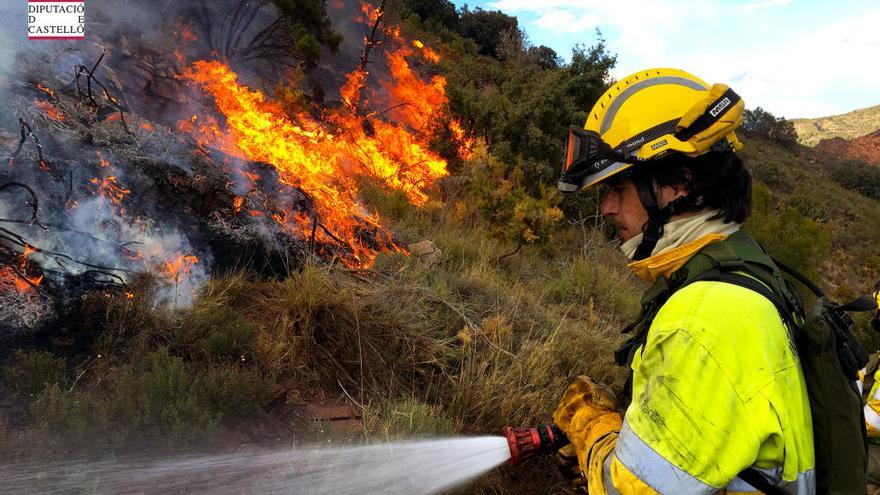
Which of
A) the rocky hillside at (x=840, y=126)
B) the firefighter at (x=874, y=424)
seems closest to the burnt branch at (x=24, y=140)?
the firefighter at (x=874, y=424)

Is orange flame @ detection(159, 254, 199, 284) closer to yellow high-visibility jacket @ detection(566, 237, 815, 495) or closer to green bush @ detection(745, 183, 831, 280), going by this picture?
yellow high-visibility jacket @ detection(566, 237, 815, 495)

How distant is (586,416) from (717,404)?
0.84 m

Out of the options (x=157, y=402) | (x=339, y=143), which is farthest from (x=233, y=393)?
(x=339, y=143)

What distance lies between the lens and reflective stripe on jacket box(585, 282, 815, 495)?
1.24m

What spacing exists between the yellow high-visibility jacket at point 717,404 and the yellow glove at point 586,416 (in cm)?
47

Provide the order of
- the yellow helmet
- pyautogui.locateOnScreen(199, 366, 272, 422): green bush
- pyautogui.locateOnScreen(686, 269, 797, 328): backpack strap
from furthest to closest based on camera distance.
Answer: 1. pyautogui.locateOnScreen(199, 366, 272, 422): green bush
2. the yellow helmet
3. pyautogui.locateOnScreen(686, 269, 797, 328): backpack strap

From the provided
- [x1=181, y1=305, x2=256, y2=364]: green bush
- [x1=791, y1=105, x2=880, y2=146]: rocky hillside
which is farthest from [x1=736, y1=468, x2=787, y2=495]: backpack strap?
[x1=791, y1=105, x2=880, y2=146]: rocky hillside

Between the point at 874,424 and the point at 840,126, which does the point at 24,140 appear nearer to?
the point at 874,424

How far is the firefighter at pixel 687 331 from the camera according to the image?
4.11 ft

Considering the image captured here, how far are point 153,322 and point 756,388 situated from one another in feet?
11.9

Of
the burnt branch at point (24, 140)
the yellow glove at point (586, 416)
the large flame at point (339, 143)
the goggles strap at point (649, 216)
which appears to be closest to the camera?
the goggles strap at point (649, 216)

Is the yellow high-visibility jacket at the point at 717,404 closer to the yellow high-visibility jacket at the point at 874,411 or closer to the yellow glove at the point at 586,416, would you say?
the yellow glove at the point at 586,416

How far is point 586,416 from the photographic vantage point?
2.02 m

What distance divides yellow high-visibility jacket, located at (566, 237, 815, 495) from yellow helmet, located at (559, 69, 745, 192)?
0.57 meters
